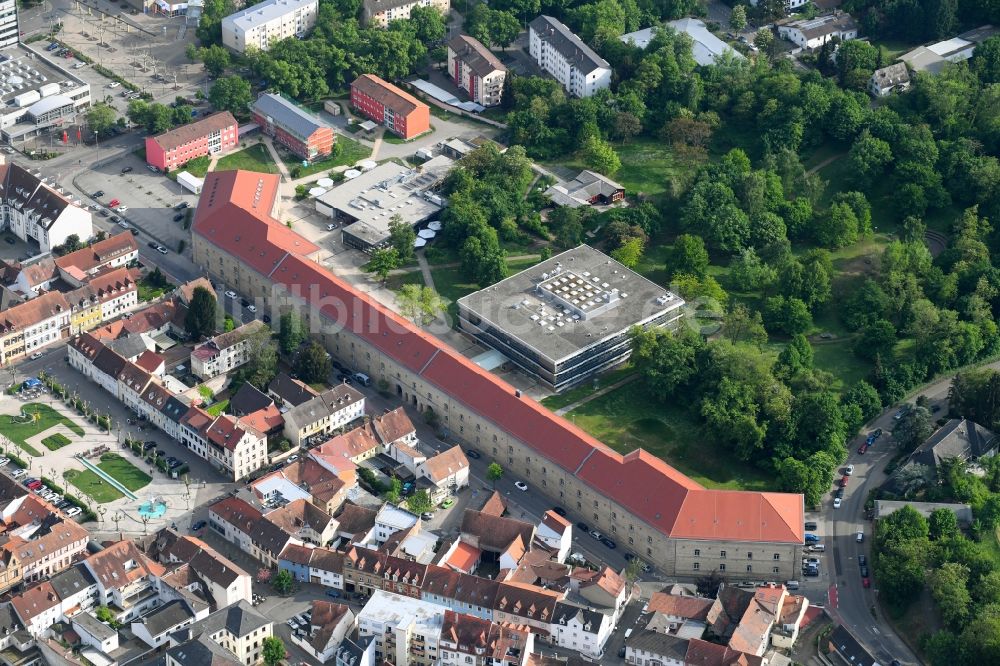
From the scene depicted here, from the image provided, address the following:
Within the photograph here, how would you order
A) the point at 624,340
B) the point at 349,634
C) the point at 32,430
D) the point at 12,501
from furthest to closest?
the point at 624,340 → the point at 32,430 → the point at 12,501 → the point at 349,634

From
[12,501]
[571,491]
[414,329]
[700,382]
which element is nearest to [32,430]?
[12,501]

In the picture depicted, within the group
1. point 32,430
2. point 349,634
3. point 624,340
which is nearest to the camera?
point 349,634

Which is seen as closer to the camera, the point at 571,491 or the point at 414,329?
the point at 571,491

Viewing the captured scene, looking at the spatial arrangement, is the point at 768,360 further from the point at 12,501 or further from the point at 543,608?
the point at 12,501

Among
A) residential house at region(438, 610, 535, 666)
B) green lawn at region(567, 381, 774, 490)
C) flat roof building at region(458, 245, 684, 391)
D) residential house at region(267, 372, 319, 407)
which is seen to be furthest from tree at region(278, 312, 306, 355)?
residential house at region(438, 610, 535, 666)

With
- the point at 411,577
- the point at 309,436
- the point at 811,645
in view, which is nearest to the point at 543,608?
the point at 411,577

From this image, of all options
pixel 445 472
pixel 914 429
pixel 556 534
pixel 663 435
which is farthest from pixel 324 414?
pixel 914 429
